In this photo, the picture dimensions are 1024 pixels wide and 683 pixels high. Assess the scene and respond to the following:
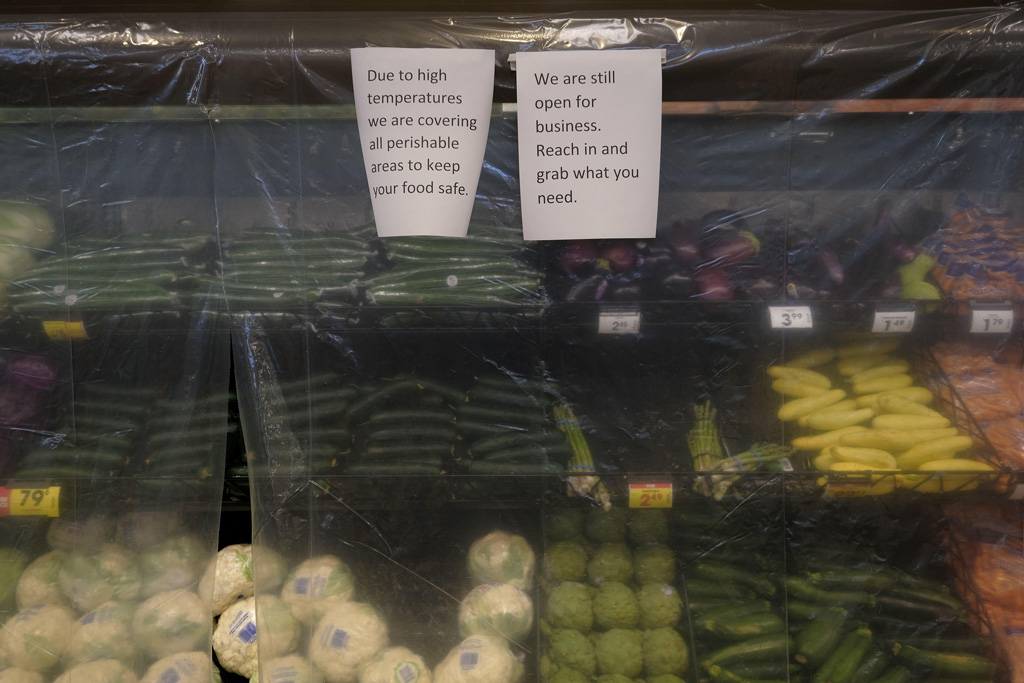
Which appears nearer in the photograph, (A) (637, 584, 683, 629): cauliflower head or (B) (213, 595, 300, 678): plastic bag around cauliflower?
(A) (637, 584, 683, 629): cauliflower head

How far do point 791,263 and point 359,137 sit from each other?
1.01 metres

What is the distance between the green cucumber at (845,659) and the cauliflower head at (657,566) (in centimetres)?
38

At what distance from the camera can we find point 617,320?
156cm

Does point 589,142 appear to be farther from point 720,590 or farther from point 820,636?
point 820,636

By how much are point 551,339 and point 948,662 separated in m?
1.17

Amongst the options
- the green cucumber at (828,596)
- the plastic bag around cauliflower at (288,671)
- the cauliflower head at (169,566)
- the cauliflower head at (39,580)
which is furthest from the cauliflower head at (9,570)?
the green cucumber at (828,596)

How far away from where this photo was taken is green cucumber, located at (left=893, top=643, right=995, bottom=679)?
153cm

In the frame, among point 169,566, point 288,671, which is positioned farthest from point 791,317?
point 169,566

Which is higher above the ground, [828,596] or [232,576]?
[828,596]

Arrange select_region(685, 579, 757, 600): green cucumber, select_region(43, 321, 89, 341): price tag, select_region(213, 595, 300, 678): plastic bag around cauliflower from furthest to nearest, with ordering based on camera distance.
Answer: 1. select_region(213, 595, 300, 678): plastic bag around cauliflower
2. select_region(685, 579, 757, 600): green cucumber
3. select_region(43, 321, 89, 341): price tag

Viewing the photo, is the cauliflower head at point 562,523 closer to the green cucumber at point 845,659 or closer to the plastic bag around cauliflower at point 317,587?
the plastic bag around cauliflower at point 317,587

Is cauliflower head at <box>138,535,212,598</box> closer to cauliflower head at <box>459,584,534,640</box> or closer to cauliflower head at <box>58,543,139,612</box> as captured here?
cauliflower head at <box>58,543,139,612</box>

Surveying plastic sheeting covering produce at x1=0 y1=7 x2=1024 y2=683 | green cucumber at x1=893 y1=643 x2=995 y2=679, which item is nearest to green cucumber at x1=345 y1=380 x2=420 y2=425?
plastic sheeting covering produce at x1=0 y1=7 x2=1024 y2=683

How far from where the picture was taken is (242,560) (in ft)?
6.32
